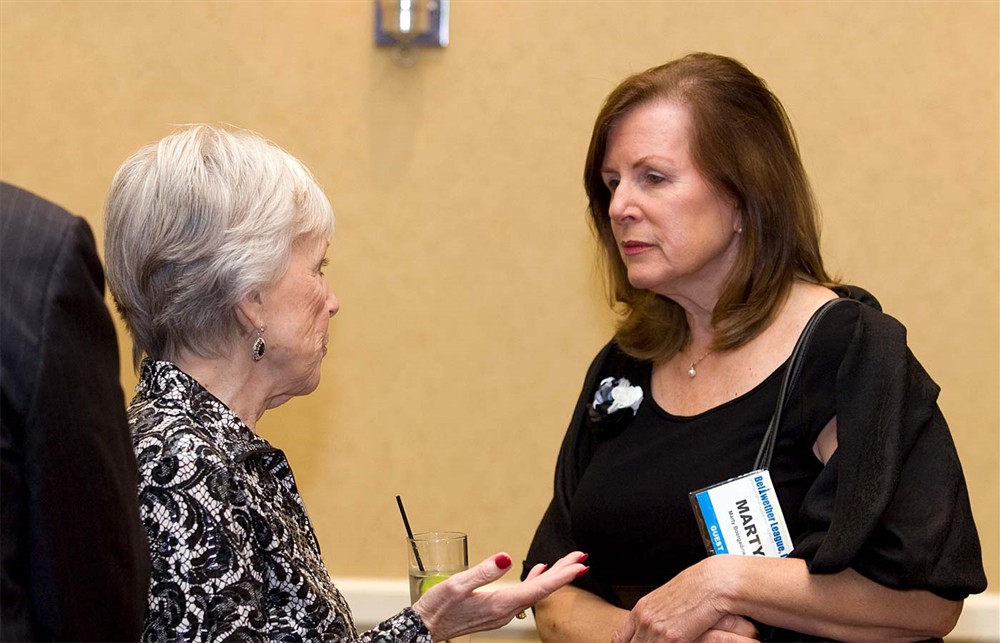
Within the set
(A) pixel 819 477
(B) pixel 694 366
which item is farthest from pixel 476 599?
(B) pixel 694 366

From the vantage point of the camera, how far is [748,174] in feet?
7.73

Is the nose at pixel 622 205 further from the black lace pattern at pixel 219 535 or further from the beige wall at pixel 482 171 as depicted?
the beige wall at pixel 482 171

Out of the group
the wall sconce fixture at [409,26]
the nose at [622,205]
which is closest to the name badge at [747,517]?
the nose at [622,205]

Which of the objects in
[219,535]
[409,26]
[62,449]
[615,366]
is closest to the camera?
[62,449]

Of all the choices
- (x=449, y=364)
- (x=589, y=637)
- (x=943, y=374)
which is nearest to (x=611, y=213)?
(x=589, y=637)

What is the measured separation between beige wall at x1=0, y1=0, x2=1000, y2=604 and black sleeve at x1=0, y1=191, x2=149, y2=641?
8.36 feet

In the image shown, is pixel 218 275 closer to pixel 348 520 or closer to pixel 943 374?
pixel 348 520

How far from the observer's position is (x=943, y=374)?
345 cm

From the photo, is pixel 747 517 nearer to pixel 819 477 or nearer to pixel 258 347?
pixel 819 477

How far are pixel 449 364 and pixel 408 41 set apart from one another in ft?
3.38

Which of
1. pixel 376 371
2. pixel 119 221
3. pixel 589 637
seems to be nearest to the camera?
pixel 119 221

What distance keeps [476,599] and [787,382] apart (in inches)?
29.8

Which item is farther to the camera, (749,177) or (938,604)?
(749,177)

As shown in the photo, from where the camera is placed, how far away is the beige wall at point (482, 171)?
11.3ft
